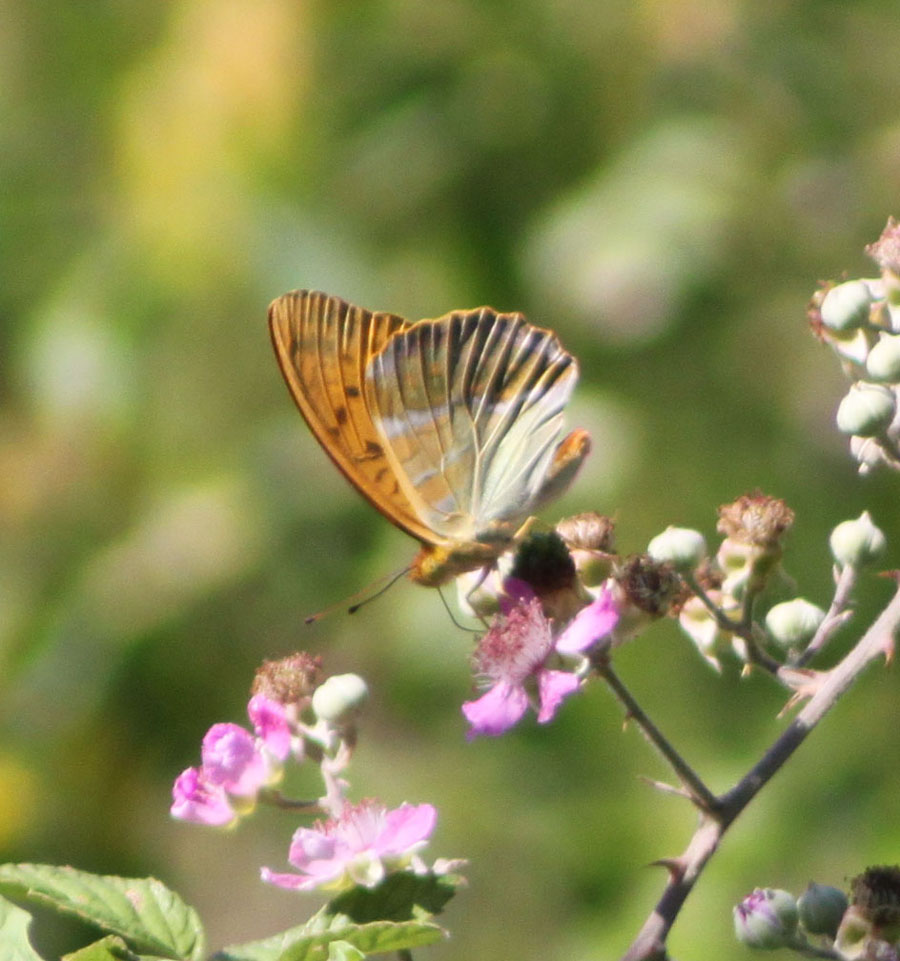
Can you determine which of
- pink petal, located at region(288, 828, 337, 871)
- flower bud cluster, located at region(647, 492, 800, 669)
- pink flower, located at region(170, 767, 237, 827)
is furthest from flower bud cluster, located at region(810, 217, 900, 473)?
pink flower, located at region(170, 767, 237, 827)

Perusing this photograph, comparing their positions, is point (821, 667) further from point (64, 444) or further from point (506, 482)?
point (64, 444)

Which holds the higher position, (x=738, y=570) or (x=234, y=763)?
(x=234, y=763)

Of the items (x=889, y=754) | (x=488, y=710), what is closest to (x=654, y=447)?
(x=889, y=754)

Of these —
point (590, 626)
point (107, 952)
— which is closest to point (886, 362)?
point (590, 626)

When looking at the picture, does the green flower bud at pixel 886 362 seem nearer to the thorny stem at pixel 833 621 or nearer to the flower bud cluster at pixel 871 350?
the flower bud cluster at pixel 871 350

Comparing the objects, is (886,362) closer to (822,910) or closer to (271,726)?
(822,910)
